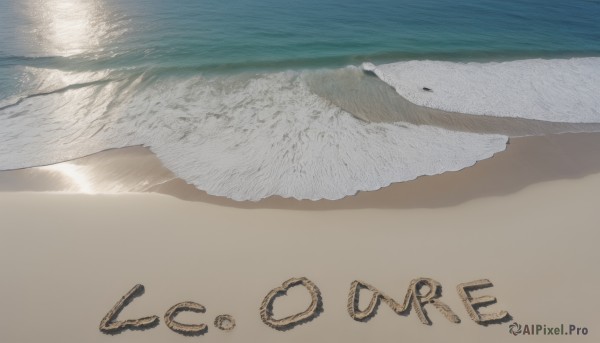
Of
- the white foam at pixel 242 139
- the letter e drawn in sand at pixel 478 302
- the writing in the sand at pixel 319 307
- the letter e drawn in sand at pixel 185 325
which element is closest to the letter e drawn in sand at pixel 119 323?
the writing in the sand at pixel 319 307

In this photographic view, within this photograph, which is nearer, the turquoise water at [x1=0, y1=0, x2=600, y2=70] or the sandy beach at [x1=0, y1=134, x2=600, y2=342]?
the sandy beach at [x1=0, y1=134, x2=600, y2=342]

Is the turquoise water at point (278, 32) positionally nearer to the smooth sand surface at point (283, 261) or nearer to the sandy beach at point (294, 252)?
the sandy beach at point (294, 252)

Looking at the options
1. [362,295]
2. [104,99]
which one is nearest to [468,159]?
[362,295]

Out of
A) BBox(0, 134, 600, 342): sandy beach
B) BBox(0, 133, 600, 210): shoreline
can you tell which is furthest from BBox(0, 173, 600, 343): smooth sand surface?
BBox(0, 133, 600, 210): shoreline

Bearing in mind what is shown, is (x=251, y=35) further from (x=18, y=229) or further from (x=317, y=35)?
Result: (x=18, y=229)

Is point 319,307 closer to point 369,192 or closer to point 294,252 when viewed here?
point 294,252

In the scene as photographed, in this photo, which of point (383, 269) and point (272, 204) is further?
point (272, 204)

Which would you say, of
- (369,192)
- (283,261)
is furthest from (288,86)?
(283,261)

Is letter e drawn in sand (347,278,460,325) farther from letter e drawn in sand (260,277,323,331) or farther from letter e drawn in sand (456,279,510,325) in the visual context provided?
letter e drawn in sand (260,277,323,331)
